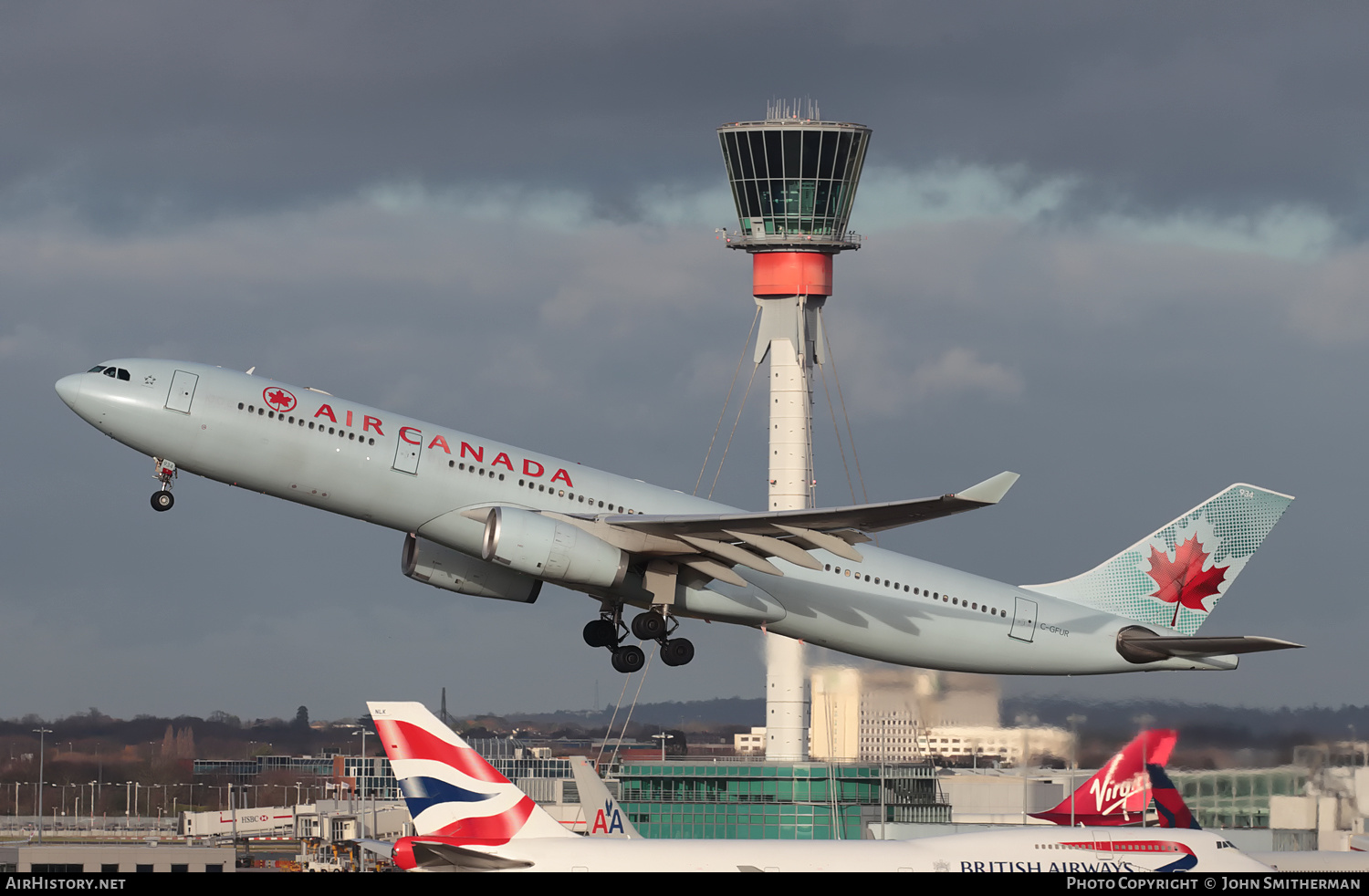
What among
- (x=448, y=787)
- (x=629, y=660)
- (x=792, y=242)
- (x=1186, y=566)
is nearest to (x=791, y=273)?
(x=792, y=242)

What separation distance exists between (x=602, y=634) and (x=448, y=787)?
8.19 meters

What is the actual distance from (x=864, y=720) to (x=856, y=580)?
21.6 metres

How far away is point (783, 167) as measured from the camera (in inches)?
3745

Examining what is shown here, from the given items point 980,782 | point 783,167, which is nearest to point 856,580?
point 980,782

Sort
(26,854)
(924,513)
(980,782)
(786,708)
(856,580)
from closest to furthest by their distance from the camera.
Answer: (924,513) < (856,580) < (26,854) < (980,782) < (786,708)

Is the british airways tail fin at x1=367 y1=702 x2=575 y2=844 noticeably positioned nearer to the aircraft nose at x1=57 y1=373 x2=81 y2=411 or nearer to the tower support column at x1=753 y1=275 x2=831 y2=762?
the aircraft nose at x1=57 y1=373 x2=81 y2=411

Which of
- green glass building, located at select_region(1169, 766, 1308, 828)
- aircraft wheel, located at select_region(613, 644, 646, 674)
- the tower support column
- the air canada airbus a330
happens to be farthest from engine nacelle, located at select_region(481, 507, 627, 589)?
the tower support column

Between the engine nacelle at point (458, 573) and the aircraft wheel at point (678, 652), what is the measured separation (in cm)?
337

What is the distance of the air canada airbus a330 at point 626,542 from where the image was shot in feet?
128

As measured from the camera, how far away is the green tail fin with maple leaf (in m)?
46.5

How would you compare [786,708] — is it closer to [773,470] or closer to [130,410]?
[773,470]

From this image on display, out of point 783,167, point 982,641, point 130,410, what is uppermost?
point 783,167

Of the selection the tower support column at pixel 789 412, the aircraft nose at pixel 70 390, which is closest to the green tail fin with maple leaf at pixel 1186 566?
the aircraft nose at pixel 70 390

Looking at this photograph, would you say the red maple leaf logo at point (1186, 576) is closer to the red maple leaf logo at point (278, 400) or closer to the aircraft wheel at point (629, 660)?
the aircraft wheel at point (629, 660)
